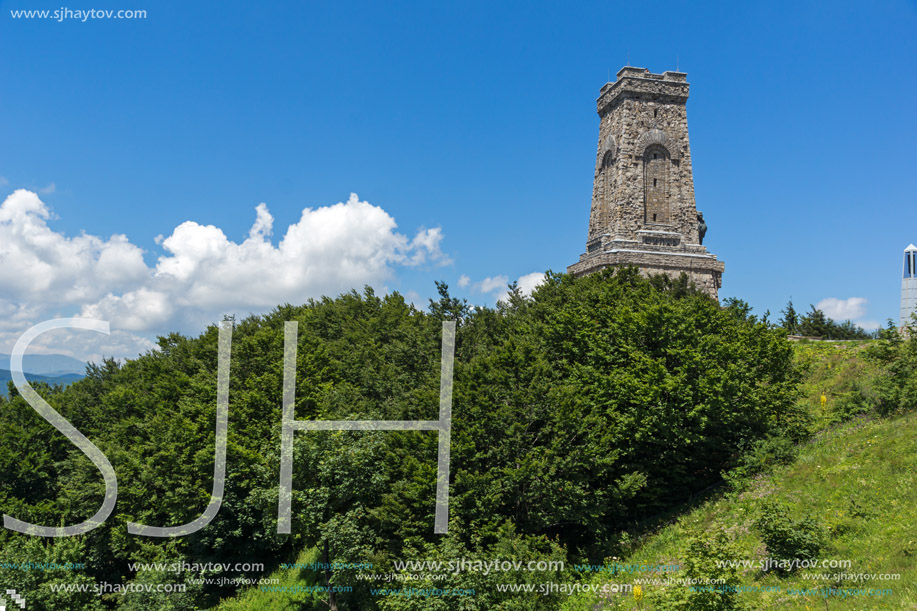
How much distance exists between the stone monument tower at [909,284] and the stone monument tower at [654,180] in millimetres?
9636

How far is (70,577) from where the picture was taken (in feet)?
80.4

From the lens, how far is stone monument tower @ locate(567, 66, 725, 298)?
36.1 m

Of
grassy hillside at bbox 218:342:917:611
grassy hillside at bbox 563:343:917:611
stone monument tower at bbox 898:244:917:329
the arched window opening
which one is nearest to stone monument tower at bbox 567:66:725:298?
the arched window opening

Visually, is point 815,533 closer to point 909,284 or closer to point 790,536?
point 790,536

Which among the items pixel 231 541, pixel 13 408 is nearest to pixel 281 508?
pixel 231 541

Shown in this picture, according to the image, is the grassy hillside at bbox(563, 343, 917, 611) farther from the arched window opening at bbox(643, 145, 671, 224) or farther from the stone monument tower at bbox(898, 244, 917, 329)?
the arched window opening at bbox(643, 145, 671, 224)

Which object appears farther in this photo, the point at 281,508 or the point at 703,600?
the point at 281,508

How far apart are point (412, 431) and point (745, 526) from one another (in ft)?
36.0

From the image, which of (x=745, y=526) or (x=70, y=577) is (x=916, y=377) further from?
(x=70, y=577)

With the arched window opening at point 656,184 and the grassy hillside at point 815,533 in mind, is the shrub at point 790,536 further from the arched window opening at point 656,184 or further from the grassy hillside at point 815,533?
the arched window opening at point 656,184

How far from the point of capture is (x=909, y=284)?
3253 cm

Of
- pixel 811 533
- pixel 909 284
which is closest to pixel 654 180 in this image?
pixel 909 284

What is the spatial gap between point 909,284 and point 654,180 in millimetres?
15454

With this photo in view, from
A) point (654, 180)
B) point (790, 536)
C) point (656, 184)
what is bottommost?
point (790, 536)
